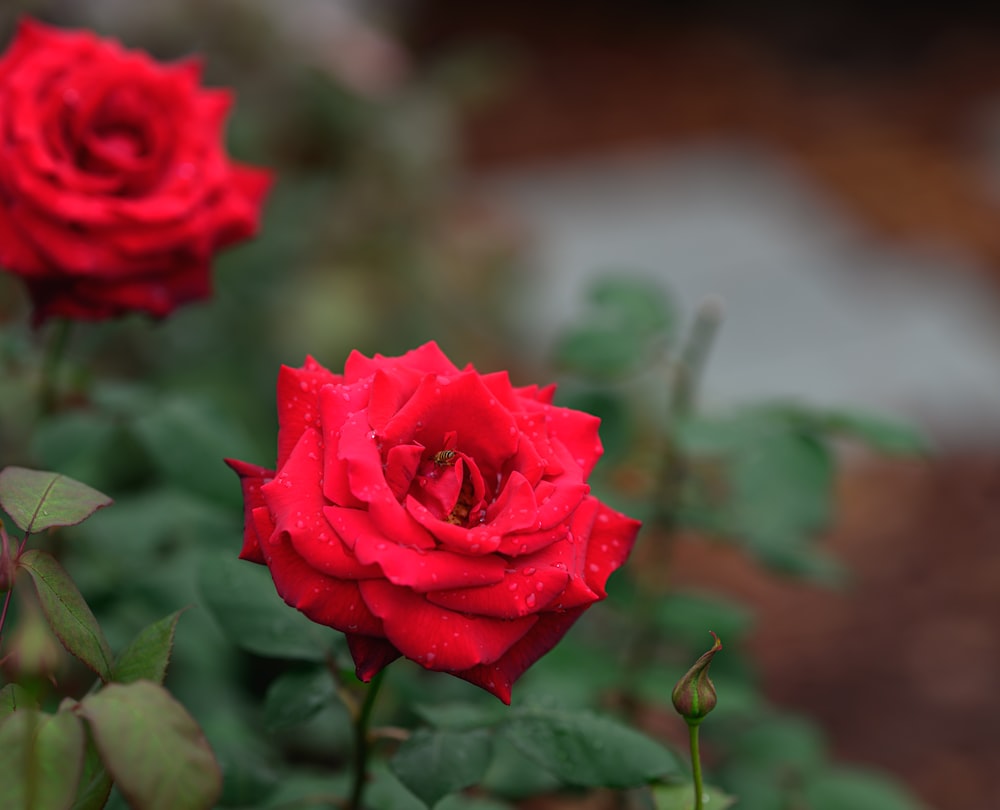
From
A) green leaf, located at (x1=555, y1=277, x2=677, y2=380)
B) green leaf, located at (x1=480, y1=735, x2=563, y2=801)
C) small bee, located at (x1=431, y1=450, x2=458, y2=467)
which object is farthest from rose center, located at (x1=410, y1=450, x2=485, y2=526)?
green leaf, located at (x1=555, y1=277, x2=677, y2=380)

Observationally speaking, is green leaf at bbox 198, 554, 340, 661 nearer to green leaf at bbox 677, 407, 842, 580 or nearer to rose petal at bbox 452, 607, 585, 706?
rose petal at bbox 452, 607, 585, 706

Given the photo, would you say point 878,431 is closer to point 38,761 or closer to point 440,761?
point 440,761

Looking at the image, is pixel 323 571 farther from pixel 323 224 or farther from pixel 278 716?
pixel 323 224

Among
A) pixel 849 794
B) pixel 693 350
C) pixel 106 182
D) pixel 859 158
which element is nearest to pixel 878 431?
pixel 693 350

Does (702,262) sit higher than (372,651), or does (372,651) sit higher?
(372,651)

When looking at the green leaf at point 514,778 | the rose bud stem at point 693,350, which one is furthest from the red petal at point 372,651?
the rose bud stem at point 693,350

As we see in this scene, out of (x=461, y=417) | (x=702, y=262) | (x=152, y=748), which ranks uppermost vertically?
(x=461, y=417)

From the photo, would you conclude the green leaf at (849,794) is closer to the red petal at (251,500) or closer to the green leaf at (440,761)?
the green leaf at (440,761)
